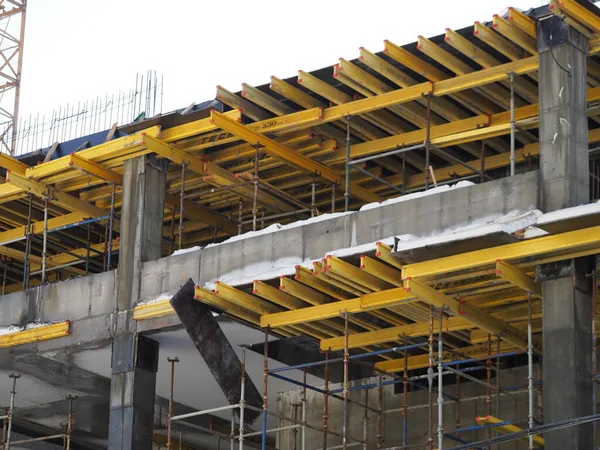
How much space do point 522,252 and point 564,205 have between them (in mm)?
1089

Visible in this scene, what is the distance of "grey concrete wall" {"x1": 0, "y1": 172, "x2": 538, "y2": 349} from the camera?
79.0ft

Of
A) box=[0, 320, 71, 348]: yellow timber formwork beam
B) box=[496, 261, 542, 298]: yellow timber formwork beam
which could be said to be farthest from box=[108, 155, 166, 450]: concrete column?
box=[496, 261, 542, 298]: yellow timber formwork beam

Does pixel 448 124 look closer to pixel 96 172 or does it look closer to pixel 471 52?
pixel 471 52

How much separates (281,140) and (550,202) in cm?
821

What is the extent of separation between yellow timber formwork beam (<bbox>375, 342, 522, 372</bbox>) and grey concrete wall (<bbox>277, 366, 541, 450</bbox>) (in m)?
0.81

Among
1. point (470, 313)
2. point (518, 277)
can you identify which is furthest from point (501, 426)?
point (518, 277)

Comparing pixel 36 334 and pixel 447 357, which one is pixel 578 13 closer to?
pixel 447 357

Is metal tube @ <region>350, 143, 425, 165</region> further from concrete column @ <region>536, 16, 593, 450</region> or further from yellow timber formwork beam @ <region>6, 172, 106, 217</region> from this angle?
yellow timber formwork beam @ <region>6, 172, 106, 217</region>

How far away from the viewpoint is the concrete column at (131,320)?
28047 mm

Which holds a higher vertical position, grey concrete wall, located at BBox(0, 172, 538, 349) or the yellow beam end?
grey concrete wall, located at BBox(0, 172, 538, 349)

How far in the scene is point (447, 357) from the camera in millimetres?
29203

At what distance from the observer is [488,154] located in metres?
30.4

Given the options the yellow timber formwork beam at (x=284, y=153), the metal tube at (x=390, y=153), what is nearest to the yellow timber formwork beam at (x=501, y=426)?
the metal tube at (x=390, y=153)

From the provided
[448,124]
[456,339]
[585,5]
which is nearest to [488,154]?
[448,124]
